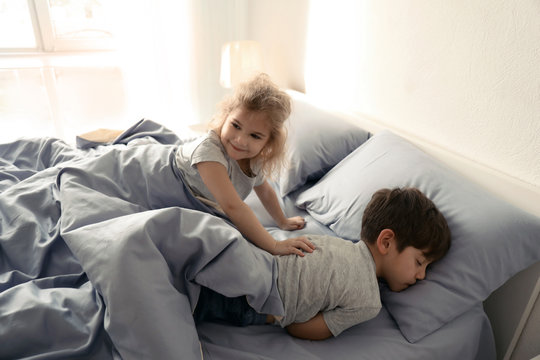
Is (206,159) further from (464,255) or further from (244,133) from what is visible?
(464,255)

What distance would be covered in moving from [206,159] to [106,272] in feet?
1.62

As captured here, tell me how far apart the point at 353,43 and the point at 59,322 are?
5.12 feet

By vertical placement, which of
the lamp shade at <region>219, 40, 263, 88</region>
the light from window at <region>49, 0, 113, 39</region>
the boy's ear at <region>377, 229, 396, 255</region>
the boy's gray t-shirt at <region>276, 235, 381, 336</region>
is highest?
the light from window at <region>49, 0, 113, 39</region>

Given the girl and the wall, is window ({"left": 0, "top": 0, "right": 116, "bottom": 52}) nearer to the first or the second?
the wall

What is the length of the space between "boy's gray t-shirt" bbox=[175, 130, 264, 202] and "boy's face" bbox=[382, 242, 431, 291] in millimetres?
545

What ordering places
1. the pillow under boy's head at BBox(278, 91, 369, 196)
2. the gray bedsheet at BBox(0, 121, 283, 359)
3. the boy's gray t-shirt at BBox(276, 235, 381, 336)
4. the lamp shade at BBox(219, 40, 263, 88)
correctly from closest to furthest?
1. the gray bedsheet at BBox(0, 121, 283, 359)
2. the boy's gray t-shirt at BBox(276, 235, 381, 336)
3. the pillow under boy's head at BBox(278, 91, 369, 196)
4. the lamp shade at BBox(219, 40, 263, 88)

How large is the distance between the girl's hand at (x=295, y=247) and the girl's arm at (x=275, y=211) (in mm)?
271

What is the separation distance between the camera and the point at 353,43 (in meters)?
1.71

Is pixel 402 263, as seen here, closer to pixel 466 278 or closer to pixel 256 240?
pixel 466 278

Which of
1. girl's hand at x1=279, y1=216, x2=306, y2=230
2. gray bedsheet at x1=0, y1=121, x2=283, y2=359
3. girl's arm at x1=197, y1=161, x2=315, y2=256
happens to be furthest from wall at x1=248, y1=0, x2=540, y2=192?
gray bedsheet at x1=0, y1=121, x2=283, y2=359

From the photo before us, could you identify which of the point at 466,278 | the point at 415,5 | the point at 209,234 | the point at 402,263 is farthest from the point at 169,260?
the point at 415,5

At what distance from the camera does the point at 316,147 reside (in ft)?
4.90

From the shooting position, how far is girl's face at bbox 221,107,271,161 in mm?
1148

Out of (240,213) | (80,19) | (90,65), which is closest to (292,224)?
(240,213)
